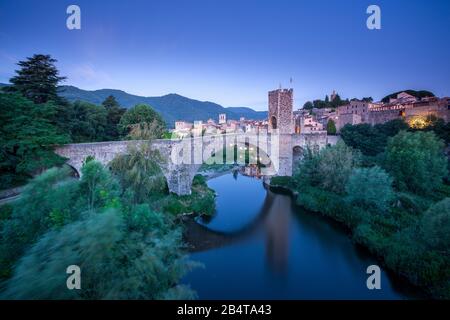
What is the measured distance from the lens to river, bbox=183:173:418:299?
8477 mm

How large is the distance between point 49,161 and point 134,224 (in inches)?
264

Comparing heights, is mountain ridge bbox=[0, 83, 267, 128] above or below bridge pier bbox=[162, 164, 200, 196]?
above

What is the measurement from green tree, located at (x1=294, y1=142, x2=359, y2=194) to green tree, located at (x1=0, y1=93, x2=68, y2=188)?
50.2 feet

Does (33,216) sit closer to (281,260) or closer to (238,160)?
(281,260)

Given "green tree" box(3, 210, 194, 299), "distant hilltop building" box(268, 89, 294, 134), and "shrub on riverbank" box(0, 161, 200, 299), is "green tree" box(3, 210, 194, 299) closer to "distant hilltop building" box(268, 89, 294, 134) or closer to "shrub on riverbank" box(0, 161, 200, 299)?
"shrub on riverbank" box(0, 161, 200, 299)

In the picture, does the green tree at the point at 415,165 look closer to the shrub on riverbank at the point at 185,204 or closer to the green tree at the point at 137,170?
the shrub on riverbank at the point at 185,204

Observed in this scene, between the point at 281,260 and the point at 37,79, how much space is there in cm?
1597

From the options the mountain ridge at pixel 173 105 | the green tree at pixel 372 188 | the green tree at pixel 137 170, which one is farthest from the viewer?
the mountain ridge at pixel 173 105

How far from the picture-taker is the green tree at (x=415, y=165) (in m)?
15.6

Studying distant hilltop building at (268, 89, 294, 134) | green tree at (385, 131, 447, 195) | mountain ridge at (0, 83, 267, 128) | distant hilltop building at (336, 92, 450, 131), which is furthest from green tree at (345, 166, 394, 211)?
mountain ridge at (0, 83, 267, 128)

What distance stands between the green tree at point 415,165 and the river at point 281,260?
6.64 m

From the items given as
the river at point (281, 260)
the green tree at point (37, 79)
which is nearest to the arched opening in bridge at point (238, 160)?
the river at point (281, 260)

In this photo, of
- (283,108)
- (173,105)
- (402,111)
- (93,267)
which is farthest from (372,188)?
(173,105)

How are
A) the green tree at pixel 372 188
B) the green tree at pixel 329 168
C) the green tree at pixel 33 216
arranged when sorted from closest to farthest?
the green tree at pixel 33 216, the green tree at pixel 372 188, the green tree at pixel 329 168
